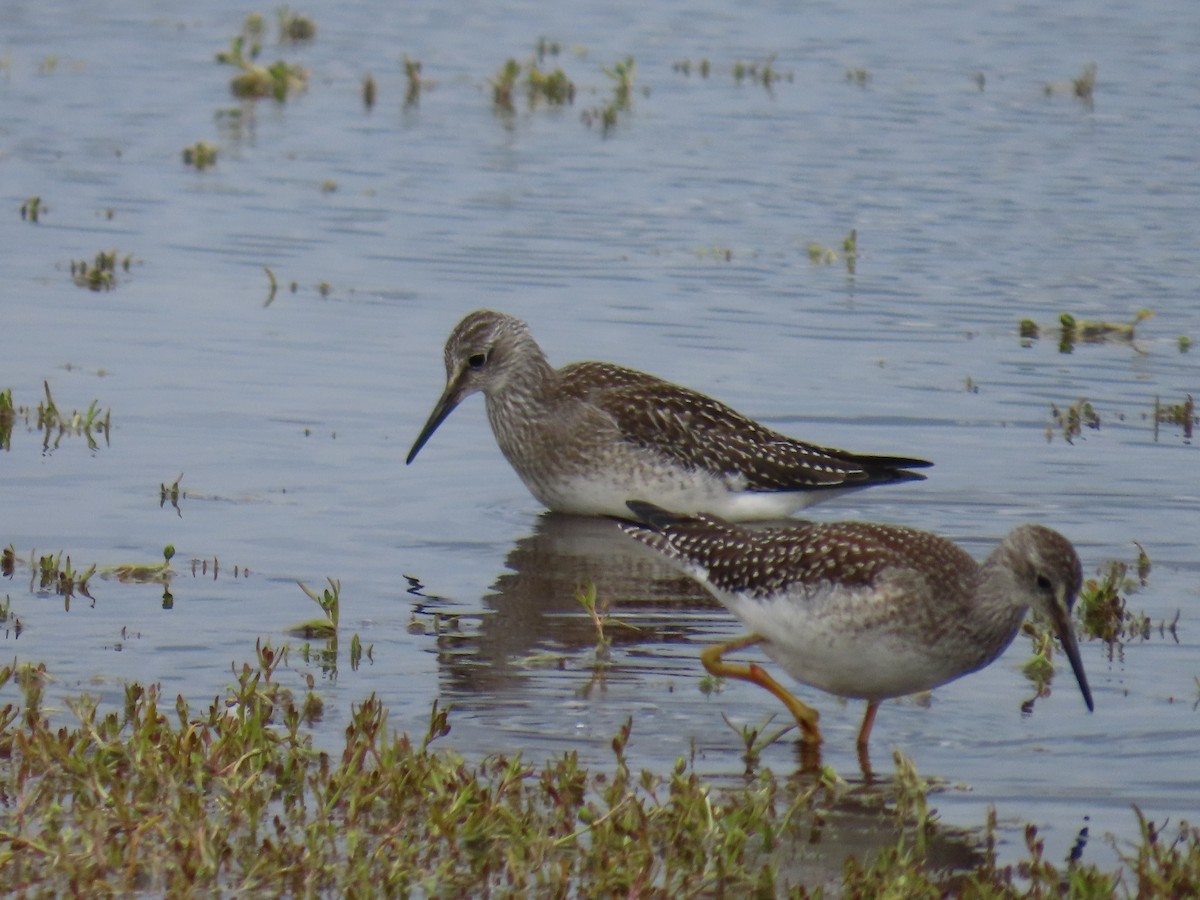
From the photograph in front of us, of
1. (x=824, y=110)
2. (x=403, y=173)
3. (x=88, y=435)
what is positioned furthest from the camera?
(x=824, y=110)

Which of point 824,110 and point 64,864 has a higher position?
point 824,110

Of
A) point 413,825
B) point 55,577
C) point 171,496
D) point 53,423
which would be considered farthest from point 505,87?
point 413,825

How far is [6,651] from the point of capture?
26.5 ft

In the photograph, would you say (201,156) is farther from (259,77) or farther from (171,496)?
(171,496)

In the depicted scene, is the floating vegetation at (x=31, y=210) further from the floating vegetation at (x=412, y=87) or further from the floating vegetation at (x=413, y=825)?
the floating vegetation at (x=413, y=825)

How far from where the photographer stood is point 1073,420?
39.6 feet

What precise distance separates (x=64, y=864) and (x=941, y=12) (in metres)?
22.5

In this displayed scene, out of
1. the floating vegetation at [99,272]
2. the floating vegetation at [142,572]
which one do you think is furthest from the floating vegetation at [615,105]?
the floating vegetation at [142,572]

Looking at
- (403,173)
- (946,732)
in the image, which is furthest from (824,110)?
(946,732)

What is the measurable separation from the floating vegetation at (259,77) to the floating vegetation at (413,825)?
14.1 meters

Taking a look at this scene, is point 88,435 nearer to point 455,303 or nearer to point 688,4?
point 455,303

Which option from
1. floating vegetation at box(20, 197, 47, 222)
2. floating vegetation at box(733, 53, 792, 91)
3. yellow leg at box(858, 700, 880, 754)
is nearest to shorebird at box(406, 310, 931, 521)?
yellow leg at box(858, 700, 880, 754)

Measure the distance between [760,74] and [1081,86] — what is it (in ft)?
11.0

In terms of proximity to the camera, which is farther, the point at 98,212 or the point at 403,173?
the point at 403,173
